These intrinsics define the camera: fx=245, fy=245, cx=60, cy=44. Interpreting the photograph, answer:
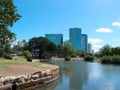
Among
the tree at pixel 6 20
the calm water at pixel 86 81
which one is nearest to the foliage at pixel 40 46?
the calm water at pixel 86 81

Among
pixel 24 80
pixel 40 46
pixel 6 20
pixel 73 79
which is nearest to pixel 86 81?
pixel 73 79

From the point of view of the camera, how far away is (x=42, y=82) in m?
25.5

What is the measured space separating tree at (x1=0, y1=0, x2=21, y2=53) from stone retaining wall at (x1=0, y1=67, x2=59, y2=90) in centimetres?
559

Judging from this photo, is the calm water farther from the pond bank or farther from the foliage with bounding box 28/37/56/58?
the foliage with bounding box 28/37/56/58

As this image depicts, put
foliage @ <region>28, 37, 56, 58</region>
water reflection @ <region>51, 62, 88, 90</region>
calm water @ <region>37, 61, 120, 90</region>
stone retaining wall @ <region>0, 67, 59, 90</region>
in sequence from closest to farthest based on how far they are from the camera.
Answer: stone retaining wall @ <region>0, 67, 59, 90</region> < calm water @ <region>37, 61, 120, 90</region> < water reflection @ <region>51, 62, 88, 90</region> < foliage @ <region>28, 37, 56, 58</region>

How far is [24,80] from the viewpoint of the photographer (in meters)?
21.8

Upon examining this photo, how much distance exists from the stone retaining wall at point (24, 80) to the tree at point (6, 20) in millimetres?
5589

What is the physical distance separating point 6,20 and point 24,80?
814cm

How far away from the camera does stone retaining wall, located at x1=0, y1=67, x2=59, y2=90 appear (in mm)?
19125

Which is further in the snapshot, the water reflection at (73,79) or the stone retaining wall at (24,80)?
the water reflection at (73,79)

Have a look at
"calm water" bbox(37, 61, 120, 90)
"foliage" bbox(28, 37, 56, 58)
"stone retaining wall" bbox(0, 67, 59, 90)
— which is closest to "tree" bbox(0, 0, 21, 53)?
"stone retaining wall" bbox(0, 67, 59, 90)

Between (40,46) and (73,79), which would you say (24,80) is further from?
(40,46)

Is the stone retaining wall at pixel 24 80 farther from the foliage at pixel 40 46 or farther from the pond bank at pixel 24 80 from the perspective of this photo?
the foliage at pixel 40 46

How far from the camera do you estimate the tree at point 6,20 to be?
26.8 metres
